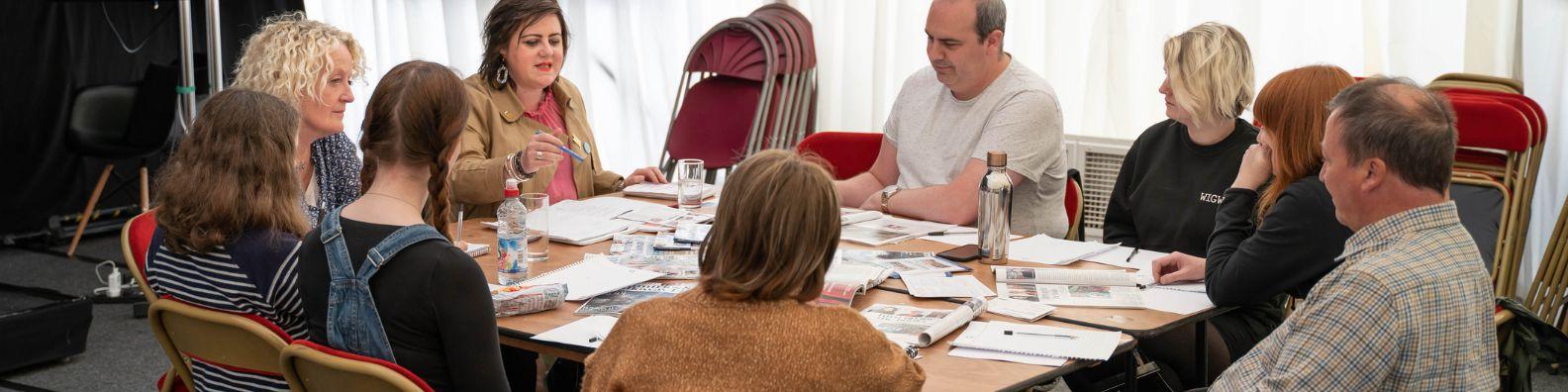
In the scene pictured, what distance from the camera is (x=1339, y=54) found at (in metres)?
4.45

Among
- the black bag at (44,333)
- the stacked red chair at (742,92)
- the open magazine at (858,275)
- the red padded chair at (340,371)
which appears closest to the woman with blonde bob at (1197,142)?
the open magazine at (858,275)

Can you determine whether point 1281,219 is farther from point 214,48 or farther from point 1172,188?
point 214,48

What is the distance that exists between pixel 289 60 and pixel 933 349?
68.2 inches

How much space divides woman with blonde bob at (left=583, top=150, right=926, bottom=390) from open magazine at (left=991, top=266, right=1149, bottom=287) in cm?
98

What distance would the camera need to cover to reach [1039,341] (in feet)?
6.85

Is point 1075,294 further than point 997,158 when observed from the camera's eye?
No

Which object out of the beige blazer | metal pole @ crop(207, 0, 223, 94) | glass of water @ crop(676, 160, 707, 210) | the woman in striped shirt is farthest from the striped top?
metal pole @ crop(207, 0, 223, 94)

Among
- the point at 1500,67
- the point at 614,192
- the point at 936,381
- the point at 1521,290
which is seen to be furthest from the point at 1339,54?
the point at 936,381

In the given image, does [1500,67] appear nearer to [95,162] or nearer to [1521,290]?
[1521,290]

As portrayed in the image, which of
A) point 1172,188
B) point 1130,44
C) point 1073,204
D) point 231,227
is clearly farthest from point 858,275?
point 1130,44

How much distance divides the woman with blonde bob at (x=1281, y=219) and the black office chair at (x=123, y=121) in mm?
4556

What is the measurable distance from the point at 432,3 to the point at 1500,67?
4589 millimetres

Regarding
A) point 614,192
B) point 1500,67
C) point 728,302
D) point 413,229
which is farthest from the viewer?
point 1500,67

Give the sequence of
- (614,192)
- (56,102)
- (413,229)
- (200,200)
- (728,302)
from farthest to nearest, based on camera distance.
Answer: (56,102) < (614,192) < (200,200) < (413,229) < (728,302)
